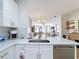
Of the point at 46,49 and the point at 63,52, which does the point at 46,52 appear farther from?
the point at 63,52

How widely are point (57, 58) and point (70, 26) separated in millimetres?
7426

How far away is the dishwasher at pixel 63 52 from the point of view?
302 cm

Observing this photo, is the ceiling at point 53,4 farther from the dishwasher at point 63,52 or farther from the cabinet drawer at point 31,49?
the dishwasher at point 63,52

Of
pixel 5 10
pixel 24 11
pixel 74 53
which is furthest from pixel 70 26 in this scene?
pixel 5 10

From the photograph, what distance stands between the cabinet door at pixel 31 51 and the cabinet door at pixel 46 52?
0.15 meters

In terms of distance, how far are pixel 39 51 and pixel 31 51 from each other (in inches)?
7.8

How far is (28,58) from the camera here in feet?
9.95

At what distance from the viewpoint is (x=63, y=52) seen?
3043mm

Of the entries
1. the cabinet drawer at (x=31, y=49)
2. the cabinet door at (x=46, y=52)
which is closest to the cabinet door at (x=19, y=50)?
the cabinet drawer at (x=31, y=49)

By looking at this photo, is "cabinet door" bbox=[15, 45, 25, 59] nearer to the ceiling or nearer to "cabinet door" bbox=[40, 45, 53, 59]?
"cabinet door" bbox=[40, 45, 53, 59]

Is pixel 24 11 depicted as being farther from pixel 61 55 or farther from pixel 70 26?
pixel 70 26

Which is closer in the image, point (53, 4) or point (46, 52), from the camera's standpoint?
point (46, 52)

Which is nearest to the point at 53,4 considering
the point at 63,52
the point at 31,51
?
the point at 63,52

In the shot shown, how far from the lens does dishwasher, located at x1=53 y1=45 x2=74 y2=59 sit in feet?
9.91
